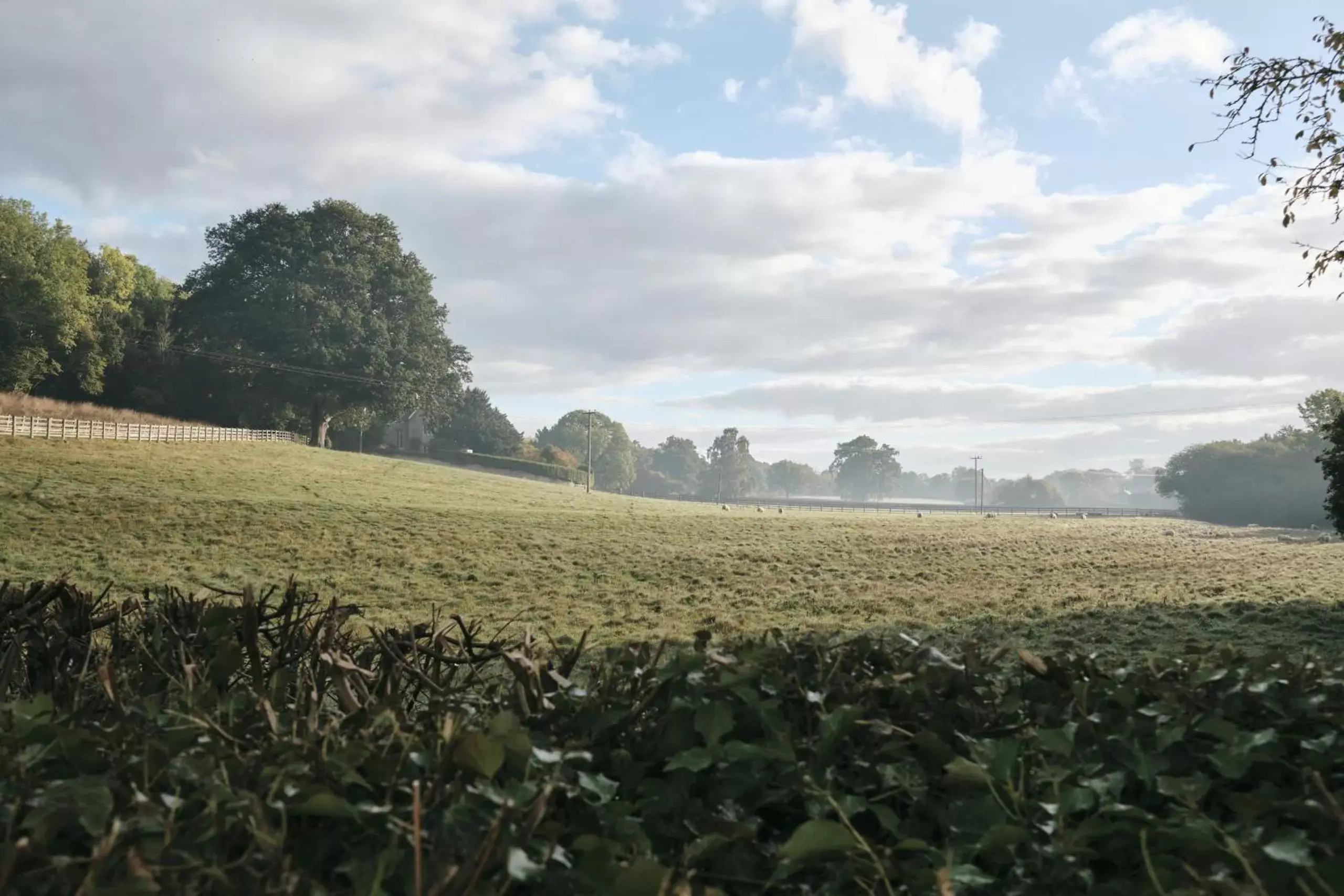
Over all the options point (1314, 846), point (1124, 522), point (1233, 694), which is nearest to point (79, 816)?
point (1314, 846)

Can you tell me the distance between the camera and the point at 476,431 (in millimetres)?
97688

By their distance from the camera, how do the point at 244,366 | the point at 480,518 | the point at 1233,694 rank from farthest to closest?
the point at 244,366 → the point at 480,518 → the point at 1233,694

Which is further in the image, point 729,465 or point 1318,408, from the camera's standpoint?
point 729,465

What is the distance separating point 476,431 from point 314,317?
115 ft

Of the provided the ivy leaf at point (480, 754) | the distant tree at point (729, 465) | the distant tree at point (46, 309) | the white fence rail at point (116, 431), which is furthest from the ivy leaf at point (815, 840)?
the distant tree at point (729, 465)

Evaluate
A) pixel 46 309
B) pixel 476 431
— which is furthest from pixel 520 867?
pixel 476 431

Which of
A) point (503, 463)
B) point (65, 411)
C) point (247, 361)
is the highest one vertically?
point (247, 361)

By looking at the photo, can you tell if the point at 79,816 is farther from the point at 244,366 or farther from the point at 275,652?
the point at 244,366

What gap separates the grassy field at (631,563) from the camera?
623 inches

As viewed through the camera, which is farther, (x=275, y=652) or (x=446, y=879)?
(x=275, y=652)

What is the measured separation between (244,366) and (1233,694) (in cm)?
6744

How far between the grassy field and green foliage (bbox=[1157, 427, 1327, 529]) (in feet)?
194

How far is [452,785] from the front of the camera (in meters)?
1.31

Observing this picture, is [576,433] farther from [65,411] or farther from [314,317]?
[65,411]
